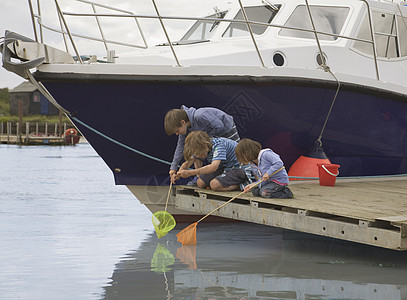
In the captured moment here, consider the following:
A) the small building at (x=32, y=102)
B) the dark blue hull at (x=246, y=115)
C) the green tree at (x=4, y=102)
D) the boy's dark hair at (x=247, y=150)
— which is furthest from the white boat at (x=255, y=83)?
the green tree at (x=4, y=102)

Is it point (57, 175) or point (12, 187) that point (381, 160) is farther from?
point (57, 175)

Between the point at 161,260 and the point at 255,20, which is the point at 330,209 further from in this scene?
the point at 255,20

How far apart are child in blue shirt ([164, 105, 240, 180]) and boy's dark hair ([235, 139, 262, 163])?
0.58 meters

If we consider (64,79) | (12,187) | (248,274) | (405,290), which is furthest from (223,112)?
(12,187)

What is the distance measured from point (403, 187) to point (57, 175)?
432 inches

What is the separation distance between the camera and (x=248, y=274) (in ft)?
16.5

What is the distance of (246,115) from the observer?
6781 millimetres

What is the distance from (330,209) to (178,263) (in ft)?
4.28

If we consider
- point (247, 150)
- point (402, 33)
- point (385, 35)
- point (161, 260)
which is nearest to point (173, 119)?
point (247, 150)

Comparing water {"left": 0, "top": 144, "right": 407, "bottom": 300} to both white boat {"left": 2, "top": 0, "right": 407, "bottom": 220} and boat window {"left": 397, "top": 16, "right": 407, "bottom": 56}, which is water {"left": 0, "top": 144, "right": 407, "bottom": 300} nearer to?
white boat {"left": 2, "top": 0, "right": 407, "bottom": 220}

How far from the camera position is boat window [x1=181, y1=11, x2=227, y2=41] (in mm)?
7883

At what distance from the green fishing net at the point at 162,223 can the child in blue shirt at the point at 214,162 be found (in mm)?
378

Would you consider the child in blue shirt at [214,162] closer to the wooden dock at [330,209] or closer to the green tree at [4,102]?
→ the wooden dock at [330,209]

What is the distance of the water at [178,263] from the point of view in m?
4.55
